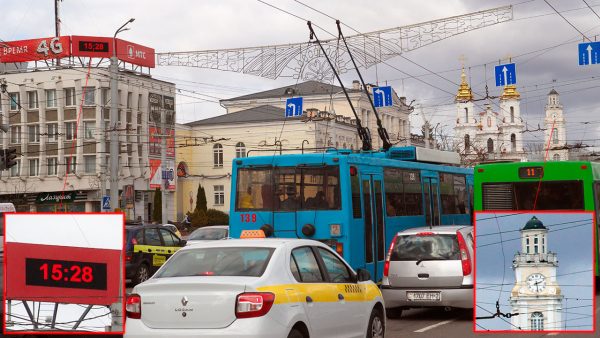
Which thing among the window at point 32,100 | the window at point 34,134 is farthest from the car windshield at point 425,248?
the window at point 34,134

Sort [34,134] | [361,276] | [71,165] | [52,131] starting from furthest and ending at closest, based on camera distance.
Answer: [34,134]
[52,131]
[71,165]
[361,276]

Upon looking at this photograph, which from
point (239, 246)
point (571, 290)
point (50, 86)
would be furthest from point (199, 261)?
point (50, 86)

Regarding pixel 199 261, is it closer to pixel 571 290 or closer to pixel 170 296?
pixel 170 296

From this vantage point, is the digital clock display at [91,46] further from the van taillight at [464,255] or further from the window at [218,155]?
the van taillight at [464,255]

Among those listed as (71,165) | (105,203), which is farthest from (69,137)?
(105,203)

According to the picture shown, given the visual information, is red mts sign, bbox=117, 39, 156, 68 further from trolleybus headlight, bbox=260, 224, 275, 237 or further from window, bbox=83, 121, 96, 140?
trolleybus headlight, bbox=260, 224, 275, 237

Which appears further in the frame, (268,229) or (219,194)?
(219,194)

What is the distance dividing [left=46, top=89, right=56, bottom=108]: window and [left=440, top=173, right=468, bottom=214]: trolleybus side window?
5269cm

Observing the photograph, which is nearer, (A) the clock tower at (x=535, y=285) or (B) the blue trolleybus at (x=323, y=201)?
(A) the clock tower at (x=535, y=285)

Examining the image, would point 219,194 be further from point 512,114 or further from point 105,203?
point 512,114

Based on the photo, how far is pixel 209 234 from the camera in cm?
2850

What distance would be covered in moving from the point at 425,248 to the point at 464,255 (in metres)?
0.69

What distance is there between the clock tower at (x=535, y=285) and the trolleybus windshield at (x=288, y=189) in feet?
35.8

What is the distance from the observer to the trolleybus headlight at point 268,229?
18938mm
